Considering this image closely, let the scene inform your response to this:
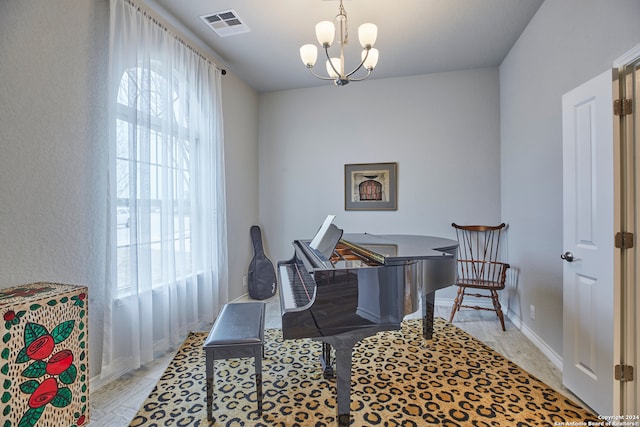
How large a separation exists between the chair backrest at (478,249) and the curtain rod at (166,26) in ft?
11.6

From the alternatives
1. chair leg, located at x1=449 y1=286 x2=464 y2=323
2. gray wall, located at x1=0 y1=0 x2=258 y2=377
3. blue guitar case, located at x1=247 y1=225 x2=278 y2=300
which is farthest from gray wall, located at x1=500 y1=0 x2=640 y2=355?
gray wall, located at x1=0 y1=0 x2=258 y2=377

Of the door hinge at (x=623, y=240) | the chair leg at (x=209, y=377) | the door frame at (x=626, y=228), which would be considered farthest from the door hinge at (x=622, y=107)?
the chair leg at (x=209, y=377)

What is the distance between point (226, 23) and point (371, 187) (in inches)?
98.6

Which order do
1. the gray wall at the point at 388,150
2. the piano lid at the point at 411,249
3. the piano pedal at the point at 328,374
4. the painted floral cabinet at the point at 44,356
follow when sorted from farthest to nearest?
1. the gray wall at the point at 388,150
2. the piano pedal at the point at 328,374
3. the piano lid at the point at 411,249
4. the painted floral cabinet at the point at 44,356

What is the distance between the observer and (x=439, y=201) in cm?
381

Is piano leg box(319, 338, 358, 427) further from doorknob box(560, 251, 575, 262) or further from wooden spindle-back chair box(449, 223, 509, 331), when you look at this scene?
wooden spindle-back chair box(449, 223, 509, 331)

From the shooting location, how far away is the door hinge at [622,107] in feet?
5.27

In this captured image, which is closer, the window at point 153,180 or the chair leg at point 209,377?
the chair leg at point 209,377

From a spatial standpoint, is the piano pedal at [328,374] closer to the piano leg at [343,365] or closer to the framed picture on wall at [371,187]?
the piano leg at [343,365]

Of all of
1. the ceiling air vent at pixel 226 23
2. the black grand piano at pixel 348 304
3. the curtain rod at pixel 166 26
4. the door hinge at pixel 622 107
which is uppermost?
the ceiling air vent at pixel 226 23

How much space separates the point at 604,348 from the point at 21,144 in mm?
3527

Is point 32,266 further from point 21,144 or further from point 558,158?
point 558,158

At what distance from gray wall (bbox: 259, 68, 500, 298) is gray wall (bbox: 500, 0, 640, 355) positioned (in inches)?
13.0

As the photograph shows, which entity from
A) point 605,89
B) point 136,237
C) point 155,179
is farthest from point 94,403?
point 605,89
